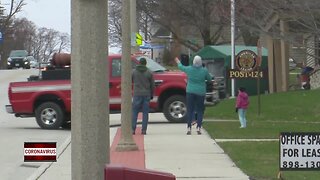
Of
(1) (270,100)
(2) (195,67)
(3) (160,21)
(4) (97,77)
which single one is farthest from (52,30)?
(4) (97,77)

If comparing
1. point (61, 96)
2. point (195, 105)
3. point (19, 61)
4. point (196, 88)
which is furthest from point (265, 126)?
point (19, 61)

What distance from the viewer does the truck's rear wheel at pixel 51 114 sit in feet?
59.0

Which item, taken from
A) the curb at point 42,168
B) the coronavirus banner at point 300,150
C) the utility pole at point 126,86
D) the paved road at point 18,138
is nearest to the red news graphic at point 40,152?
the coronavirus banner at point 300,150

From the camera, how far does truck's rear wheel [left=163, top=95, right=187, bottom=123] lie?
59.8ft

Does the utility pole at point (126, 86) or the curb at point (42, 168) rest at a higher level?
the utility pole at point (126, 86)

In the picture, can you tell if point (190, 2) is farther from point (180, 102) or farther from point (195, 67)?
point (195, 67)

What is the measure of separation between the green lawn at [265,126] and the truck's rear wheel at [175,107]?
0.74 metres

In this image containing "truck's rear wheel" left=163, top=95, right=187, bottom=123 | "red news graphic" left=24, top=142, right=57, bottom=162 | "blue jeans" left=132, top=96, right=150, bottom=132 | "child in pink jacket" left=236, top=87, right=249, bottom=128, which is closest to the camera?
"red news graphic" left=24, top=142, right=57, bottom=162

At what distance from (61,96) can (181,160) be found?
728 centimetres

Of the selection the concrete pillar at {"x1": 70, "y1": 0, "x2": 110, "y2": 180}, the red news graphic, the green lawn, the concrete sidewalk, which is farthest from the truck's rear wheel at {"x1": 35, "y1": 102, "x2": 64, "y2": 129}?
the concrete pillar at {"x1": 70, "y1": 0, "x2": 110, "y2": 180}

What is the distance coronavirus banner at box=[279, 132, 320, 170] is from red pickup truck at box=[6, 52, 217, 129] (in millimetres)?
10229

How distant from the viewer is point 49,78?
1825 centimetres

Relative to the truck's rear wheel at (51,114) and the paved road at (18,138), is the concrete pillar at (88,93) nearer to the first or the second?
the paved road at (18,138)

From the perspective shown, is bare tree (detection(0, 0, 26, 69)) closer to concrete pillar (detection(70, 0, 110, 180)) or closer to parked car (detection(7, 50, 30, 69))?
parked car (detection(7, 50, 30, 69))
